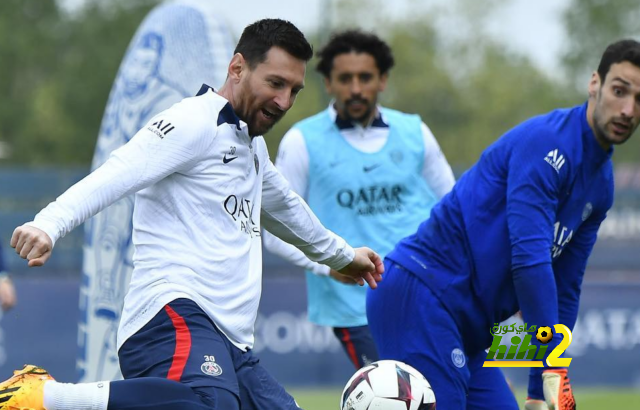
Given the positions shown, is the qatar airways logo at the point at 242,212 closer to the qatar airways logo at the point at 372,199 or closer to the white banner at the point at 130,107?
the qatar airways logo at the point at 372,199

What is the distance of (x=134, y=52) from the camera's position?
7523mm

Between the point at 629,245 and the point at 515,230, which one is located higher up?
the point at 629,245

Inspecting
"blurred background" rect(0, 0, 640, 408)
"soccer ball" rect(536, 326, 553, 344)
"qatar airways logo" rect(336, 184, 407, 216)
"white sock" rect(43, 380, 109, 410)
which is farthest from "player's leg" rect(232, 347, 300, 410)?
"blurred background" rect(0, 0, 640, 408)

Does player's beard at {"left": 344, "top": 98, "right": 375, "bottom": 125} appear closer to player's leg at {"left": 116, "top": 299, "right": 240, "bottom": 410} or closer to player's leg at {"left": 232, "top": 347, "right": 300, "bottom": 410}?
player's leg at {"left": 232, "top": 347, "right": 300, "bottom": 410}

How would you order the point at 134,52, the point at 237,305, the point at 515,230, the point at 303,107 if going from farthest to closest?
1. the point at 303,107
2. the point at 134,52
3. the point at 515,230
4. the point at 237,305

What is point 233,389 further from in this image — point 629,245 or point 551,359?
point 629,245

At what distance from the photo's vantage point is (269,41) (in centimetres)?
442

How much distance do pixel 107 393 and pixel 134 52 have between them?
3.96 m

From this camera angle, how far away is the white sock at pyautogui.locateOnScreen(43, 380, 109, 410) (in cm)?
394

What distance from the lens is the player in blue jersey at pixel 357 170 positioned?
6.89m

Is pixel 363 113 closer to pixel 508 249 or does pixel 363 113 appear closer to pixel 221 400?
pixel 508 249

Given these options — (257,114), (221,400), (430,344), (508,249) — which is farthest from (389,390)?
(257,114)

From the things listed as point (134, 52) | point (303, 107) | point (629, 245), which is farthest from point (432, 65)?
point (134, 52)

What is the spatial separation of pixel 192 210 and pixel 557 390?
5.39ft
